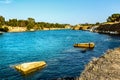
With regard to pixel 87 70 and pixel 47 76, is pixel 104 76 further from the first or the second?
pixel 47 76

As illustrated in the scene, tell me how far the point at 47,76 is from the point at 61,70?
4.82 meters

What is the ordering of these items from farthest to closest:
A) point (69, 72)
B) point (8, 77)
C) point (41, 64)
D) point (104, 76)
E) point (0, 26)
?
1. point (0, 26)
2. point (41, 64)
3. point (69, 72)
4. point (8, 77)
5. point (104, 76)

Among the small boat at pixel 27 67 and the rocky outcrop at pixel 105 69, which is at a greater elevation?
the rocky outcrop at pixel 105 69

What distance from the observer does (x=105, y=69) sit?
13227 millimetres

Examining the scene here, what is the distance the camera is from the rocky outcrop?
1259 centimetres

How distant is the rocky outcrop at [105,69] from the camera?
1259 cm

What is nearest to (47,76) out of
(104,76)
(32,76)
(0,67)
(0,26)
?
(32,76)

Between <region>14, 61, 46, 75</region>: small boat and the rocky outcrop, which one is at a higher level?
the rocky outcrop

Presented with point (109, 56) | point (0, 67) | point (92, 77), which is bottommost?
point (0, 67)

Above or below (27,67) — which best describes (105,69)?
above

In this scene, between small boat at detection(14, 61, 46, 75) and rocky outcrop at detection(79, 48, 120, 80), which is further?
small boat at detection(14, 61, 46, 75)

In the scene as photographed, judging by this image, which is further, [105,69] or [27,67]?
[27,67]

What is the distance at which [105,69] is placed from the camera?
13227 mm

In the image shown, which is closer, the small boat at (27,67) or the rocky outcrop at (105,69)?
the rocky outcrop at (105,69)
